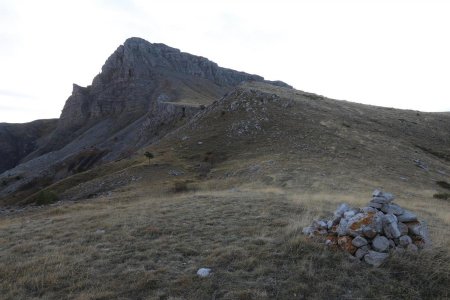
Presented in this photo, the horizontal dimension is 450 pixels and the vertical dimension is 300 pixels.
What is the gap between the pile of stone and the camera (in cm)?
929

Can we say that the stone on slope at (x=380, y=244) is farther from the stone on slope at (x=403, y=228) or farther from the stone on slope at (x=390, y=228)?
the stone on slope at (x=403, y=228)

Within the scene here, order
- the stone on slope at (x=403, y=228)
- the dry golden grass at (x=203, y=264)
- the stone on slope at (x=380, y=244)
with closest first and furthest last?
the dry golden grass at (x=203, y=264) < the stone on slope at (x=380, y=244) < the stone on slope at (x=403, y=228)

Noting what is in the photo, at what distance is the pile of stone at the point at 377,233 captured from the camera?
9.29 meters

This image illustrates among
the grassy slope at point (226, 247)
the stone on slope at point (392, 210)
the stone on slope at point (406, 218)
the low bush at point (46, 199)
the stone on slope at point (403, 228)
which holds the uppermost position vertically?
the stone on slope at point (392, 210)

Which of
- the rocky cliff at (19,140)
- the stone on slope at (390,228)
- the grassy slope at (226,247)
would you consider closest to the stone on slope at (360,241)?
the grassy slope at (226,247)

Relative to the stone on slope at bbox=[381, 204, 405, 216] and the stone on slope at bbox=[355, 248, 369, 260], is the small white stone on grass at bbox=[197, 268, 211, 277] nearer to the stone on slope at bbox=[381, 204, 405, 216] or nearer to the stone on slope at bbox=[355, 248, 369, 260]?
the stone on slope at bbox=[355, 248, 369, 260]

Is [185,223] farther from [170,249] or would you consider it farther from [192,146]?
[192,146]

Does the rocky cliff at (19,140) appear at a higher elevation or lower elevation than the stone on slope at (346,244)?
lower

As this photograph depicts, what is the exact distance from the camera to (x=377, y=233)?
370 inches

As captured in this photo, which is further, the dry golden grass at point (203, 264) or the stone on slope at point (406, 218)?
the stone on slope at point (406, 218)

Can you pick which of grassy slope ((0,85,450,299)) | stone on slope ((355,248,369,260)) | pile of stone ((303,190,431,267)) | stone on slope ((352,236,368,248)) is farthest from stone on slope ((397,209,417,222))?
stone on slope ((355,248,369,260))

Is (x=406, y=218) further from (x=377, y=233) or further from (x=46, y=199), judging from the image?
(x=46, y=199)

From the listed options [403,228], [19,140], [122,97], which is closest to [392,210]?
[403,228]

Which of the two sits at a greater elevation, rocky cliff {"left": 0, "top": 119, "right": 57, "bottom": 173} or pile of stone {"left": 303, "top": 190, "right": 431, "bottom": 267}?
pile of stone {"left": 303, "top": 190, "right": 431, "bottom": 267}
